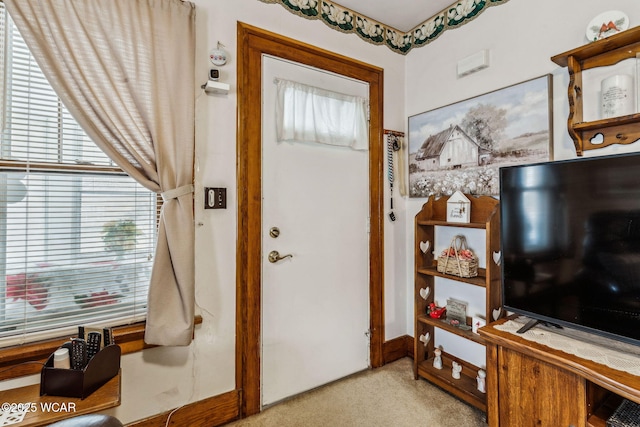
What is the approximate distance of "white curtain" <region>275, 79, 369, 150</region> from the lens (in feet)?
6.47

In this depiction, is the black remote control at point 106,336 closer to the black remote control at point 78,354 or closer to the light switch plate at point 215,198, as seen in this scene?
the black remote control at point 78,354

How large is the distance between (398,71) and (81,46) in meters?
2.10

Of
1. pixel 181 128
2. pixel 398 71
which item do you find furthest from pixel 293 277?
pixel 398 71

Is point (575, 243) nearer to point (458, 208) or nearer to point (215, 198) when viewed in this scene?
point (458, 208)

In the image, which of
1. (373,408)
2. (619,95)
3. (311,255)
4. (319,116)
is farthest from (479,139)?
(373,408)

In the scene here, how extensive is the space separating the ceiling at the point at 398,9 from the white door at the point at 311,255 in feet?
1.68

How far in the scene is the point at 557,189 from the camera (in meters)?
1.40

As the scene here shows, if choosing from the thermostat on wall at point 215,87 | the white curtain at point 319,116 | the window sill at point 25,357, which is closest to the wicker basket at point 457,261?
the white curtain at point 319,116

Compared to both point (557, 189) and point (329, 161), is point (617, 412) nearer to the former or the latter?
point (557, 189)

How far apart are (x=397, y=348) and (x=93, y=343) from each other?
2.06 metres

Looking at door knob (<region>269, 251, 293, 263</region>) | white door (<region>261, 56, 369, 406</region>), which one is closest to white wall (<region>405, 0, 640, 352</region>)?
white door (<region>261, 56, 369, 406</region>)

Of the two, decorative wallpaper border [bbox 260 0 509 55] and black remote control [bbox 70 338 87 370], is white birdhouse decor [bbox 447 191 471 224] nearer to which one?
decorative wallpaper border [bbox 260 0 509 55]

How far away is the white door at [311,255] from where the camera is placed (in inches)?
76.3

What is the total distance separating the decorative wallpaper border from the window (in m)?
1.33
